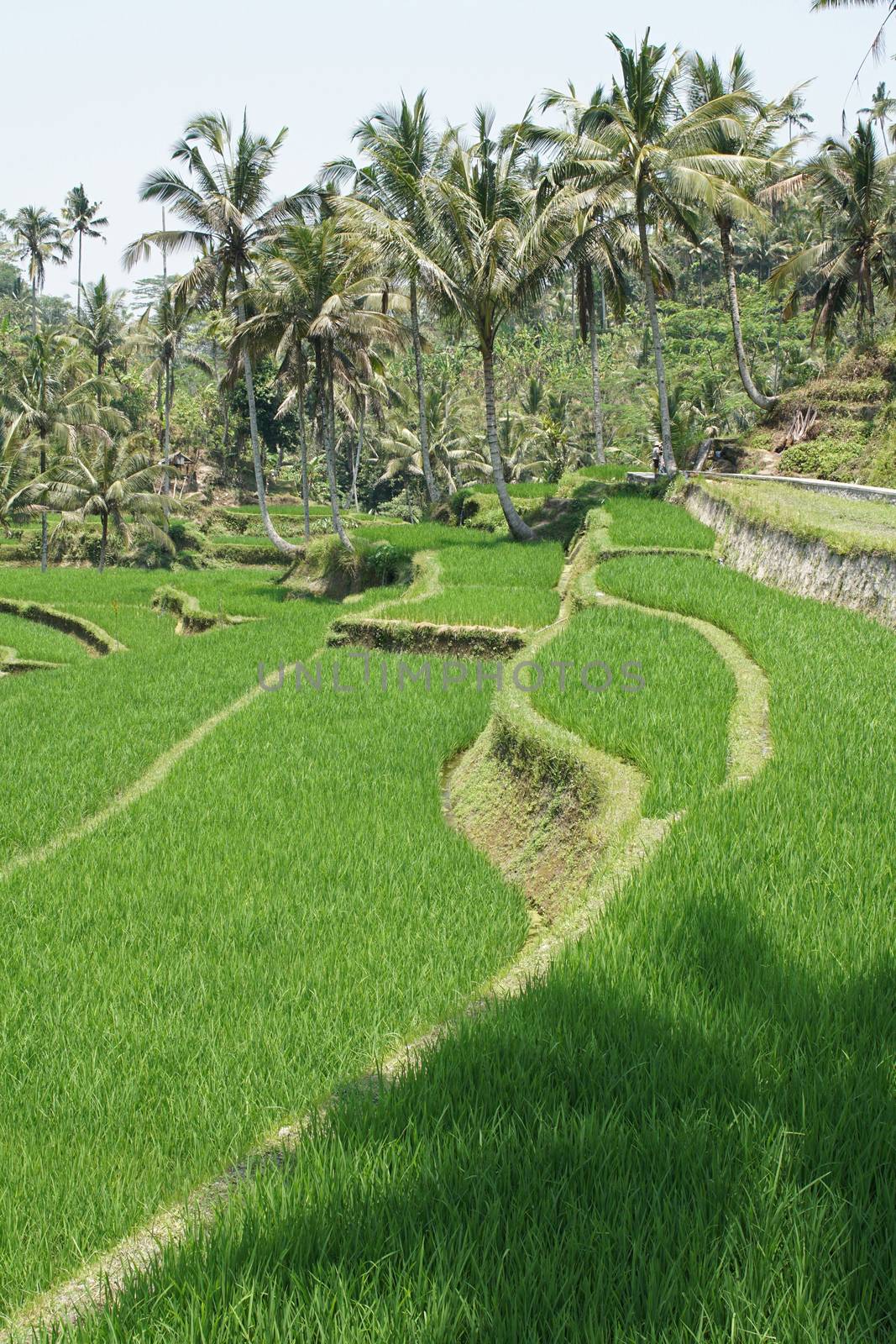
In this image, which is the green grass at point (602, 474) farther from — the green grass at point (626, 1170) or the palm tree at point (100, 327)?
the palm tree at point (100, 327)

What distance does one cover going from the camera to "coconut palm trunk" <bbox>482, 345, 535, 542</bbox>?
1553 cm

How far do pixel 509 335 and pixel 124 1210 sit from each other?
4517 centimetres

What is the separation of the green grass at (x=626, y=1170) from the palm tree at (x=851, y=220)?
21560mm

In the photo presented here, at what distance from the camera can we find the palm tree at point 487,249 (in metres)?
14.7

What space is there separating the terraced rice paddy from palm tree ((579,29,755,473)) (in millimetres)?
11775

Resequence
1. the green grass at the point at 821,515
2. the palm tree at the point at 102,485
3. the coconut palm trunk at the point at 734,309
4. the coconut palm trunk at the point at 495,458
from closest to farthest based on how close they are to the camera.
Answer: the green grass at the point at 821,515, the coconut palm trunk at the point at 495,458, the coconut palm trunk at the point at 734,309, the palm tree at the point at 102,485

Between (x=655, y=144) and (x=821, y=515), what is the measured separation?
8925 millimetres

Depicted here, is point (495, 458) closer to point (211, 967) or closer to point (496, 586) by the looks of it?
point (496, 586)

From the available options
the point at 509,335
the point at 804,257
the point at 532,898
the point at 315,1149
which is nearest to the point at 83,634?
the point at 532,898

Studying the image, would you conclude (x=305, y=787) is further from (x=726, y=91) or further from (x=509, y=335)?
(x=509, y=335)

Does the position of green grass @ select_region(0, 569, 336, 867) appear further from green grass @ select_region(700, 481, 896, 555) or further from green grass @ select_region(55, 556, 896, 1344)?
green grass @ select_region(700, 481, 896, 555)

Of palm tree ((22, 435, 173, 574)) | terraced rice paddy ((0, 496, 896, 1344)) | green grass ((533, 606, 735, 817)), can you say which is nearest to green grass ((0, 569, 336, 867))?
terraced rice paddy ((0, 496, 896, 1344))

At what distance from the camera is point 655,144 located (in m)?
15.4

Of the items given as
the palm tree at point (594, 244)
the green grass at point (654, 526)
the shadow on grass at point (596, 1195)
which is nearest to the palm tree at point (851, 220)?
the palm tree at point (594, 244)
